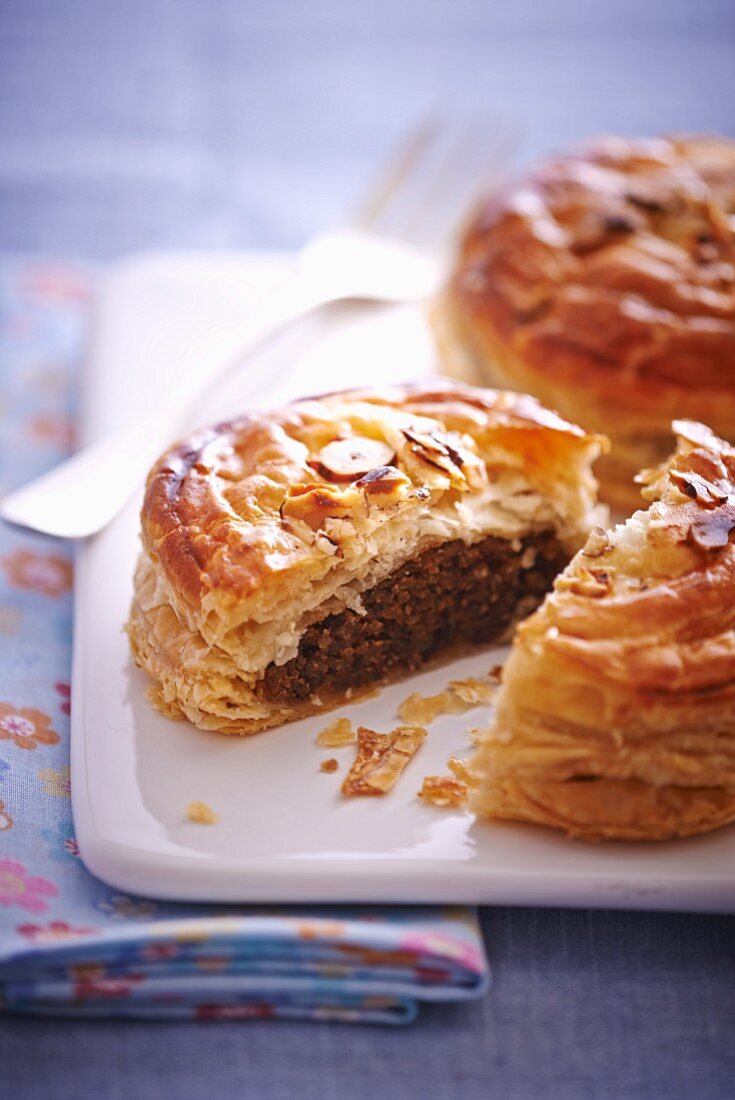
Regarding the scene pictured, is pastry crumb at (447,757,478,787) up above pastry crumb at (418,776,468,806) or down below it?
below

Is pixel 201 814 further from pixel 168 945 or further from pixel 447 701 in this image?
pixel 447 701

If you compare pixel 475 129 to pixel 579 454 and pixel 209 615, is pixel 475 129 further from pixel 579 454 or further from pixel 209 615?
pixel 209 615

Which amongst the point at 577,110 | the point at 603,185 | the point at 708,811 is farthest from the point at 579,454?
the point at 577,110

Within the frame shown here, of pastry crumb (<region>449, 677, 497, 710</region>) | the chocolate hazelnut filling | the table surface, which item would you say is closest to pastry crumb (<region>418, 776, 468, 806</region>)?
pastry crumb (<region>449, 677, 497, 710</region>)

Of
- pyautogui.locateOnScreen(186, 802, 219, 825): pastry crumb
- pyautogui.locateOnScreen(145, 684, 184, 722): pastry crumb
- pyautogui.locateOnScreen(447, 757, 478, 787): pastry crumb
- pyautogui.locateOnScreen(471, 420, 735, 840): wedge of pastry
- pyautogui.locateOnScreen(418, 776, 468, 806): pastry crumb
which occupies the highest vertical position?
pyautogui.locateOnScreen(471, 420, 735, 840): wedge of pastry

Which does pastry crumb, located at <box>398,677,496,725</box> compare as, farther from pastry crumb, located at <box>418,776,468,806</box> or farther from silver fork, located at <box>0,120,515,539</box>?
silver fork, located at <box>0,120,515,539</box>

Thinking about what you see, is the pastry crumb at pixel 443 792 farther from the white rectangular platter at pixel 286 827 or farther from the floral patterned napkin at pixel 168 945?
the floral patterned napkin at pixel 168 945

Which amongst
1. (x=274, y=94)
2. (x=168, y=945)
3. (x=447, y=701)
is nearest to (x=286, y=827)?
(x=168, y=945)
